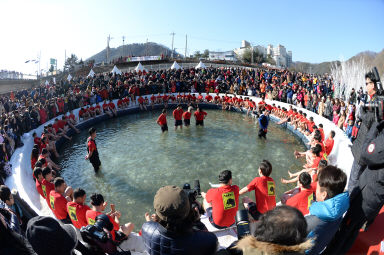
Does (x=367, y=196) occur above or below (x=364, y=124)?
below

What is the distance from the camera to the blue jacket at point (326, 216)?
94.8 inches

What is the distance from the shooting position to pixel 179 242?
6.54ft

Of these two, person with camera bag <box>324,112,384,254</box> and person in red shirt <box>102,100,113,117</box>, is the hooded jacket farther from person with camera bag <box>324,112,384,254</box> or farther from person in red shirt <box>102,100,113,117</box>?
person in red shirt <box>102,100,113,117</box>

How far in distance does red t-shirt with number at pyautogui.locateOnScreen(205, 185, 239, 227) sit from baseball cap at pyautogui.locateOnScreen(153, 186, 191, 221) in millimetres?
2014

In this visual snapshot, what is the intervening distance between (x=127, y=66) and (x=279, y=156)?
37.7 meters

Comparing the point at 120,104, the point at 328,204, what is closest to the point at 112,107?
the point at 120,104

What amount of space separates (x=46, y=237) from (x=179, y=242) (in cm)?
122

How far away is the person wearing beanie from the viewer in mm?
1970

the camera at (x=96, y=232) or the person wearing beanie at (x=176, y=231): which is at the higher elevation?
the person wearing beanie at (x=176, y=231)

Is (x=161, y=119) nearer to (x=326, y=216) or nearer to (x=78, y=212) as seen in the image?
(x=78, y=212)

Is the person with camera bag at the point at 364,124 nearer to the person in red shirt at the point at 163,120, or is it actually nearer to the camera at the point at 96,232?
the camera at the point at 96,232

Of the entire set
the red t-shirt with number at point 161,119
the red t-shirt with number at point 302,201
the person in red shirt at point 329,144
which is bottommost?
the red t-shirt with number at point 302,201

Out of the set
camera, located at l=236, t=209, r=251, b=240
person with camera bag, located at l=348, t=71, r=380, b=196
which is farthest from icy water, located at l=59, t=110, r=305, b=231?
camera, located at l=236, t=209, r=251, b=240

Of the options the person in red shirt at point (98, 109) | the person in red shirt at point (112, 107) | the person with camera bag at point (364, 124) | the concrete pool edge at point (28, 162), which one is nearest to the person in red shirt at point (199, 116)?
the concrete pool edge at point (28, 162)
